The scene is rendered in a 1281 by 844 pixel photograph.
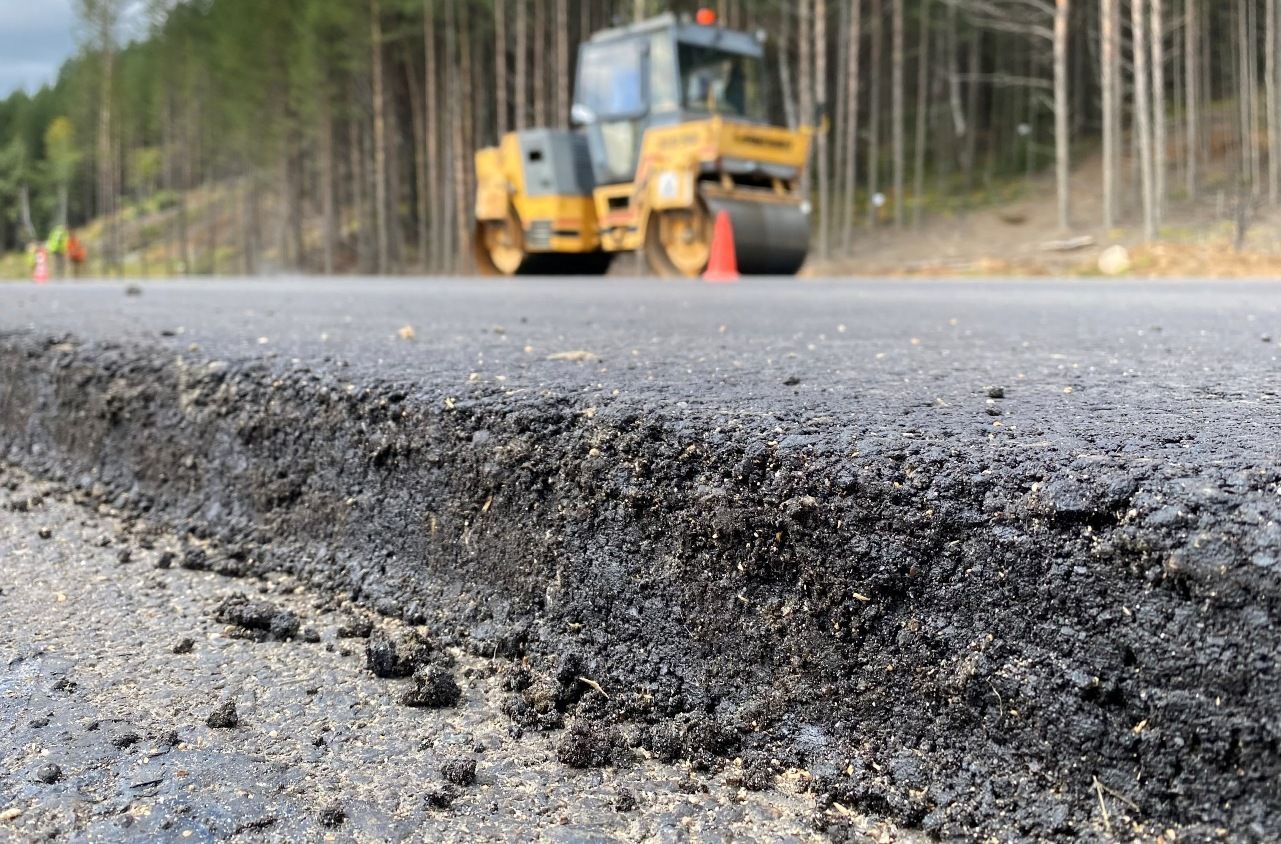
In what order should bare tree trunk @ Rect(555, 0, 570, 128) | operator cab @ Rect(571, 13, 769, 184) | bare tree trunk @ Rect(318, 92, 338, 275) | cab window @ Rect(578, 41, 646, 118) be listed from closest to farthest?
operator cab @ Rect(571, 13, 769, 184)
cab window @ Rect(578, 41, 646, 118)
bare tree trunk @ Rect(555, 0, 570, 128)
bare tree trunk @ Rect(318, 92, 338, 275)

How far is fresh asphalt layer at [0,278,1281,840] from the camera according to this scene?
820mm

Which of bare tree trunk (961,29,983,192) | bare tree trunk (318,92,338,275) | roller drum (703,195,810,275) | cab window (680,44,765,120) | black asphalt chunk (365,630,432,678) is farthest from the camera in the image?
bare tree trunk (961,29,983,192)

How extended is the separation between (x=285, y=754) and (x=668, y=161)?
972 centimetres

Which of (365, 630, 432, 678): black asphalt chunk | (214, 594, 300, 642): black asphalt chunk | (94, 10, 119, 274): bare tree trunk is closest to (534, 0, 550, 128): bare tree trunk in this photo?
(214, 594, 300, 642): black asphalt chunk

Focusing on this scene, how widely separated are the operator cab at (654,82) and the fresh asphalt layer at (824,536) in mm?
9252

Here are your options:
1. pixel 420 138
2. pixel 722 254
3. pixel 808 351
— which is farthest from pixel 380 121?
pixel 808 351

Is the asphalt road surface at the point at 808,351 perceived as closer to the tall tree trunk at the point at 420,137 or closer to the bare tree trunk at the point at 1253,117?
the tall tree trunk at the point at 420,137

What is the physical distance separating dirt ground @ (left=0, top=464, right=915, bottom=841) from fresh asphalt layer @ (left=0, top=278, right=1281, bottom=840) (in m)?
0.07

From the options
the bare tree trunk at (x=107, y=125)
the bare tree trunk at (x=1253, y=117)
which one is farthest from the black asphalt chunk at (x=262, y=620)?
the bare tree trunk at (x=107, y=125)

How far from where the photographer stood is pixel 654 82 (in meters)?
10.9

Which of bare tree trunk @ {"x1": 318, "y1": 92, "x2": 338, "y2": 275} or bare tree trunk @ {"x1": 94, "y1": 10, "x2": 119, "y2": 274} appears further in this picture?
bare tree trunk @ {"x1": 94, "y1": 10, "x2": 119, "y2": 274}

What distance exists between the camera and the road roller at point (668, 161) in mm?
10109

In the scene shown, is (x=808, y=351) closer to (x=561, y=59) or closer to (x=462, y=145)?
(x=561, y=59)

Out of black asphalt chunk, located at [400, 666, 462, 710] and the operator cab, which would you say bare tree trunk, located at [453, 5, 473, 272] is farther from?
black asphalt chunk, located at [400, 666, 462, 710]
